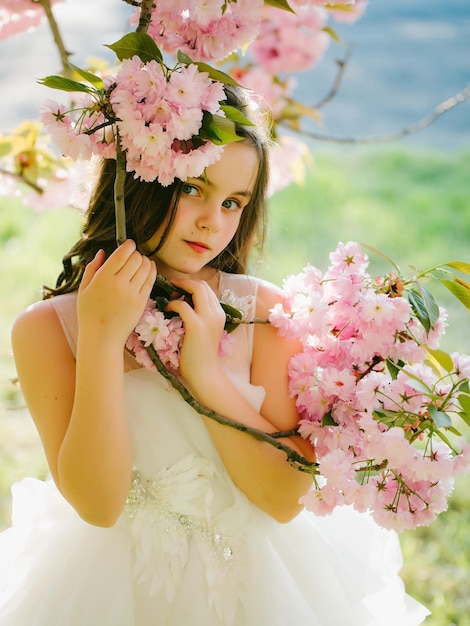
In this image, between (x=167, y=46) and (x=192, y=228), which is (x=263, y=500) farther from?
(x=167, y=46)

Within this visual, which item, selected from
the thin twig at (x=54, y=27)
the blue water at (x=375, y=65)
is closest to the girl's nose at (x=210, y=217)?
the thin twig at (x=54, y=27)

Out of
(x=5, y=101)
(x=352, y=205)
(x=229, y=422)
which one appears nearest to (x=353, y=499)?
(x=229, y=422)

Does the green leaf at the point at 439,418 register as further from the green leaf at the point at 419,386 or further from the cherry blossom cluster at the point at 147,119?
the cherry blossom cluster at the point at 147,119

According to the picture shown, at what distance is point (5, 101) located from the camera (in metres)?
5.66

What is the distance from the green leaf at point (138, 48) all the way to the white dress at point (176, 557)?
1.47 ft

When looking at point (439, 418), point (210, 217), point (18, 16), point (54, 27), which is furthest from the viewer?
point (18, 16)

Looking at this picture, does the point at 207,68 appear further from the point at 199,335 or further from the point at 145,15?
the point at 199,335

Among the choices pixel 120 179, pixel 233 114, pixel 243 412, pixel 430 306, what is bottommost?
pixel 243 412

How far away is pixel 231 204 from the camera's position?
125 centimetres

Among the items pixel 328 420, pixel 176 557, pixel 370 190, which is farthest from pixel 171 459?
pixel 370 190

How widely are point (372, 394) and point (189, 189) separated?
0.40 meters

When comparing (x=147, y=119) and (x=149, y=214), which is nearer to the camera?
(x=147, y=119)

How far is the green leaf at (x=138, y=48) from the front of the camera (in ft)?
3.21

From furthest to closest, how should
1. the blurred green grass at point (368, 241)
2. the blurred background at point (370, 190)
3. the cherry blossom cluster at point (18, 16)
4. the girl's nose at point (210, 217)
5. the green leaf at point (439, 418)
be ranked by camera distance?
1. the blurred background at point (370, 190)
2. the blurred green grass at point (368, 241)
3. the cherry blossom cluster at point (18, 16)
4. the girl's nose at point (210, 217)
5. the green leaf at point (439, 418)
